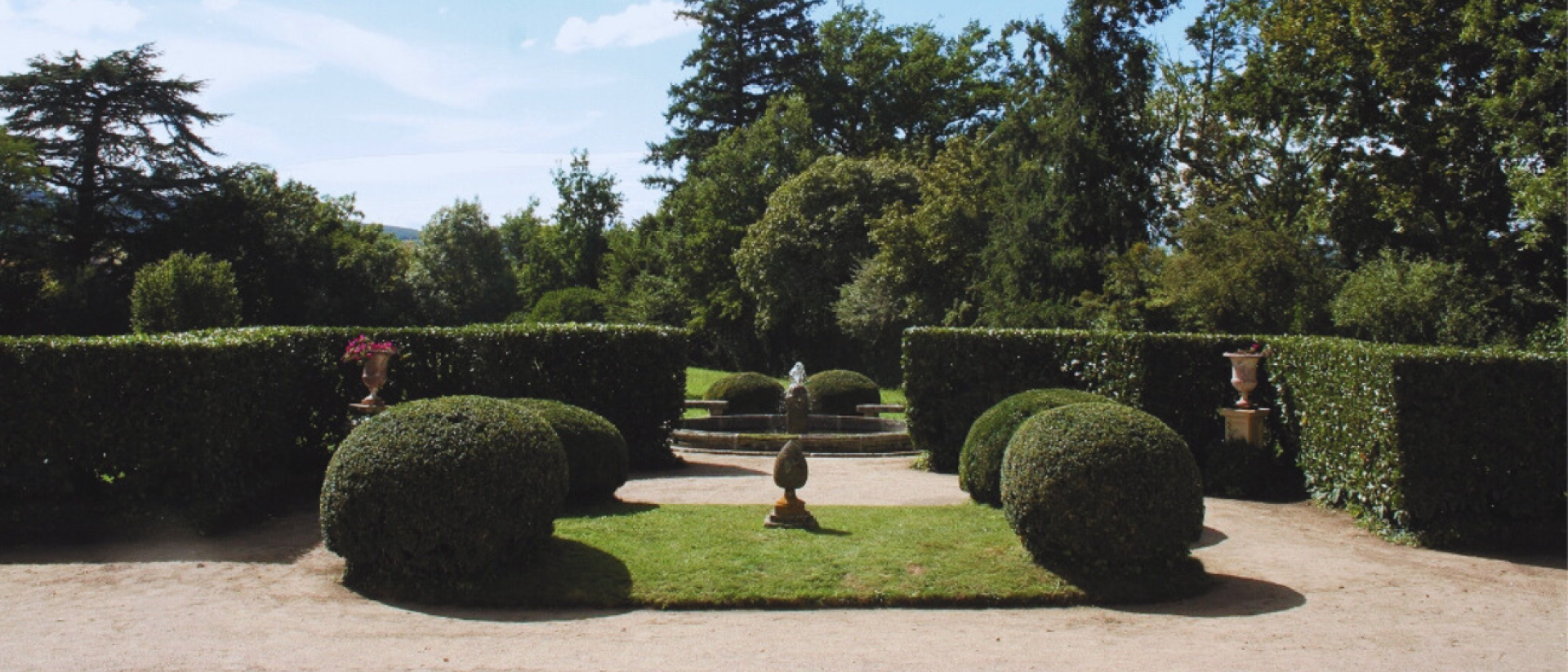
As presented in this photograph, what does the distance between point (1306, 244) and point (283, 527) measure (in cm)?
2396

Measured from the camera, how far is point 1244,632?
819 cm

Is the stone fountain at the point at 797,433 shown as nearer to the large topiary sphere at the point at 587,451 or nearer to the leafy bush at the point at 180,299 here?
the large topiary sphere at the point at 587,451

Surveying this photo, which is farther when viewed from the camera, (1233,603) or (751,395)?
(751,395)

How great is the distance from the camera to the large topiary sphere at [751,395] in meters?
25.0

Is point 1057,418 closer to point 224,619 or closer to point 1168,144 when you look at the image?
point 224,619

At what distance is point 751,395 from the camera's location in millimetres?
25047

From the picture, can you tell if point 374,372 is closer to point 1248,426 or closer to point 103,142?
point 1248,426

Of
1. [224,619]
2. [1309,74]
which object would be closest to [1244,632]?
[224,619]

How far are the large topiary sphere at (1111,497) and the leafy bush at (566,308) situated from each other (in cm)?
3942

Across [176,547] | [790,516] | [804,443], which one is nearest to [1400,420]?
[790,516]

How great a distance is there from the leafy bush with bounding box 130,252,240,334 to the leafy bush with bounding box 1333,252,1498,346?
28302 mm

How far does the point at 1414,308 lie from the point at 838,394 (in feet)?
40.7

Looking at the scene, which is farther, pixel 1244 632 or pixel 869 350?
pixel 869 350

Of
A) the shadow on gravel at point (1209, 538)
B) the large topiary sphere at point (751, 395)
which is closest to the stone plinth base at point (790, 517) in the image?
the shadow on gravel at point (1209, 538)
